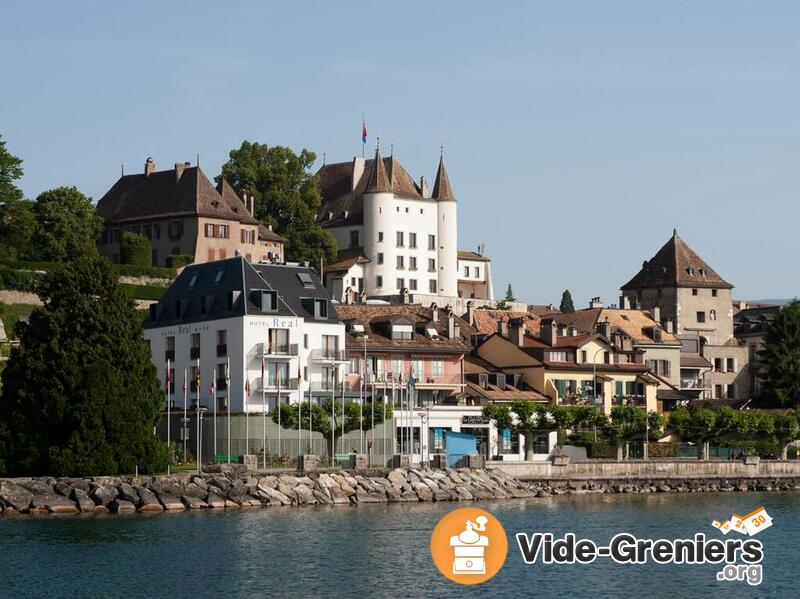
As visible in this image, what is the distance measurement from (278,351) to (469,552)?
39816mm

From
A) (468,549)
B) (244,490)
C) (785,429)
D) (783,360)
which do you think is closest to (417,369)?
(785,429)

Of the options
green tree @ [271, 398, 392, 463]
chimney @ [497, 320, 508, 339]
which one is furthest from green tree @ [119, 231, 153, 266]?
green tree @ [271, 398, 392, 463]

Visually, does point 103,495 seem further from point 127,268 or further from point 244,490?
point 127,268

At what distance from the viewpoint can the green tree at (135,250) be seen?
406 ft

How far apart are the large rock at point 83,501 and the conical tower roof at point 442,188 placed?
279ft

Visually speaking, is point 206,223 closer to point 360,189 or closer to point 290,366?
point 360,189

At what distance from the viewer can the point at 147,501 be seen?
6844 cm

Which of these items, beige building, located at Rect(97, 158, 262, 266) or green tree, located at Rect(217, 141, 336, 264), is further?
green tree, located at Rect(217, 141, 336, 264)

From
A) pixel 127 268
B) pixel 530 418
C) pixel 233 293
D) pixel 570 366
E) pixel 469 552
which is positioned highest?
pixel 127 268

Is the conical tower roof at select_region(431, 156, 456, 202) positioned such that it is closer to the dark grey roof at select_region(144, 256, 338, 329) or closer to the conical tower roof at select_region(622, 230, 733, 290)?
the conical tower roof at select_region(622, 230, 733, 290)

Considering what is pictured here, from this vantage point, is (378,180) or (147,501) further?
(378,180)

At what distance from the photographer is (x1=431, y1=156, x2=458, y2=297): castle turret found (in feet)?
482

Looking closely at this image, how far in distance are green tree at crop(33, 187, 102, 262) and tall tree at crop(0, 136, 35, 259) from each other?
1.88m

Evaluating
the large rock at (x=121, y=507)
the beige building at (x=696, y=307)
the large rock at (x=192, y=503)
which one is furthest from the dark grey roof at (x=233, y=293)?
the beige building at (x=696, y=307)
